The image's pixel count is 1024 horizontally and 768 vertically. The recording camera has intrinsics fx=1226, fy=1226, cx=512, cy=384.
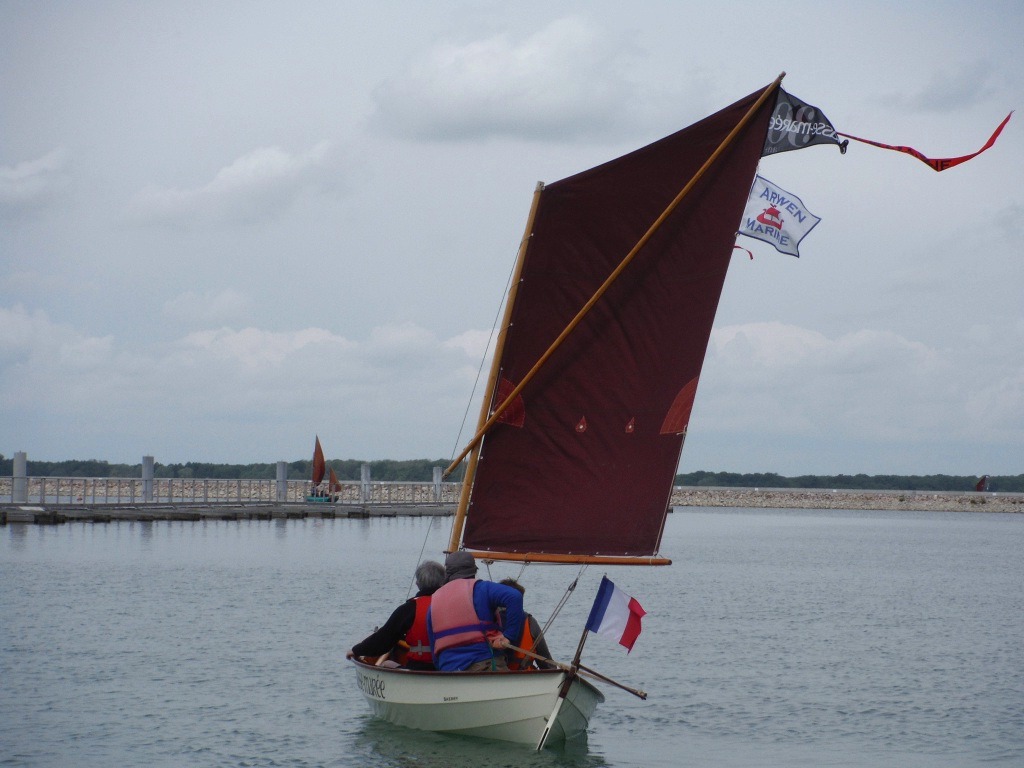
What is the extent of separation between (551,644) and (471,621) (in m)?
12.8

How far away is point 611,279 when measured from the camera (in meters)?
15.4

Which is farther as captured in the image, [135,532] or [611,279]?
[135,532]

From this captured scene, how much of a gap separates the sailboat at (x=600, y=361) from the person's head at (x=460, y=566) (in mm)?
587

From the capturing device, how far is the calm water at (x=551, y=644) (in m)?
17.1

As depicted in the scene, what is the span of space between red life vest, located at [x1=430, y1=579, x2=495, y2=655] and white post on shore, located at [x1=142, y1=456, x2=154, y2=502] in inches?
2227

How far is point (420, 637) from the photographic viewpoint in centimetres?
1562

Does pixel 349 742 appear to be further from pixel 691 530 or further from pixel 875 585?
pixel 691 530

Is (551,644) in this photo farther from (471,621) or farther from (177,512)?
(177,512)

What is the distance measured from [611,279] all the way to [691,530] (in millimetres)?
80995

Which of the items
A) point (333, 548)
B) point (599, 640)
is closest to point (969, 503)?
point (333, 548)

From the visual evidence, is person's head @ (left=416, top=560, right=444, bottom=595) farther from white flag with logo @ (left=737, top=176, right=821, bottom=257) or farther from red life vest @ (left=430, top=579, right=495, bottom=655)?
white flag with logo @ (left=737, top=176, right=821, bottom=257)

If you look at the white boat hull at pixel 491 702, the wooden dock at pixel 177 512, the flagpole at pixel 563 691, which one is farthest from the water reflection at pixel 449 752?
the wooden dock at pixel 177 512

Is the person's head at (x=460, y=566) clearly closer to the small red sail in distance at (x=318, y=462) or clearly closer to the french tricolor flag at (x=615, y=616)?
the french tricolor flag at (x=615, y=616)

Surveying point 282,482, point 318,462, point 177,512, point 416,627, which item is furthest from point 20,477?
point 416,627
